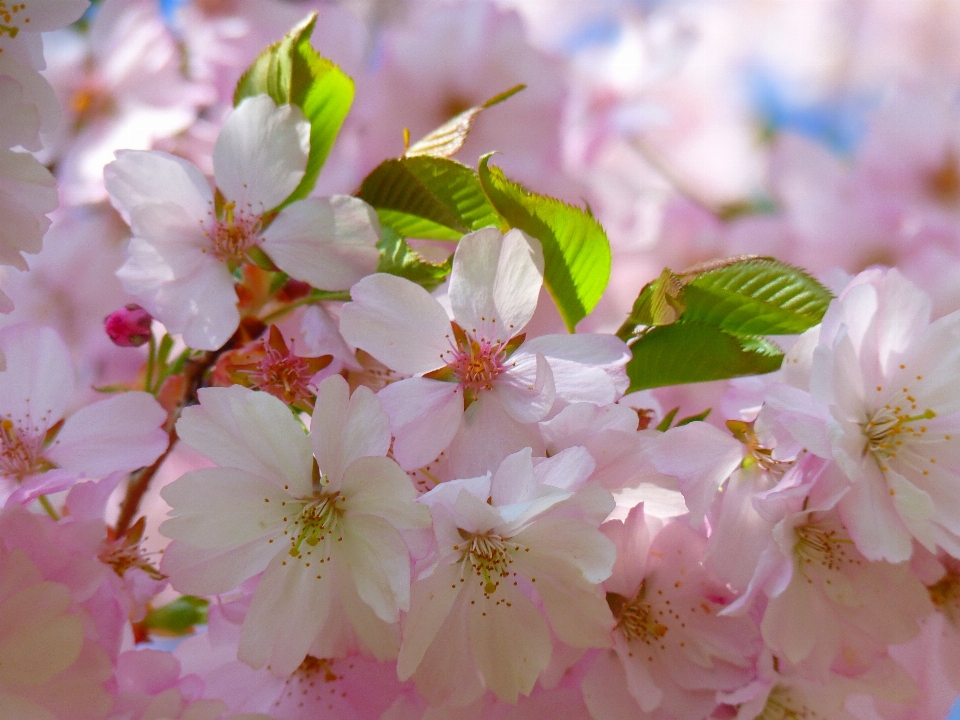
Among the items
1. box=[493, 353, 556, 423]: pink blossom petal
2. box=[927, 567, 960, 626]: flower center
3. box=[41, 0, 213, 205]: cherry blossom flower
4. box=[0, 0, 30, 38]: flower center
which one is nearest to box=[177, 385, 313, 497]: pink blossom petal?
box=[493, 353, 556, 423]: pink blossom petal

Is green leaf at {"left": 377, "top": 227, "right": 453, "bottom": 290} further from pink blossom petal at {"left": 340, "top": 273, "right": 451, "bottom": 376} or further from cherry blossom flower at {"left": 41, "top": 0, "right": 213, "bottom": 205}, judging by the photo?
cherry blossom flower at {"left": 41, "top": 0, "right": 213, "bottom": 205}

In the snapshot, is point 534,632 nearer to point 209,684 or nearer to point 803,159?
point 209,684

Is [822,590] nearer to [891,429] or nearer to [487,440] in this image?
[891,429]

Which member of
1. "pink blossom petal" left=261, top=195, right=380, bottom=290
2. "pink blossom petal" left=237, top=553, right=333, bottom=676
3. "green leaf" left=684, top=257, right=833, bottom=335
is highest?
"pink blossom petal" left=261, top=195, right=380, bottom=290

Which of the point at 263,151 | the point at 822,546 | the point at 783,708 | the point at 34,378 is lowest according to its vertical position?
the point at 783,708

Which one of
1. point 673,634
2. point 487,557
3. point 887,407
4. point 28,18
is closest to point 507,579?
point 487,557

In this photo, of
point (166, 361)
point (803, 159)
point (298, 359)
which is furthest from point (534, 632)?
point (803, 159)

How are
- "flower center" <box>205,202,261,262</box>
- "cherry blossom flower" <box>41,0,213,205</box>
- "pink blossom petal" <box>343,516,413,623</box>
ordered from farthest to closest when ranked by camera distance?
1. "cherry blossom flower" <box>41,0,213,205</box>
2. "flower center" <box>205,202,261,262</box>
3. "pink blossom petal" <box>343,516,413,623</box>
